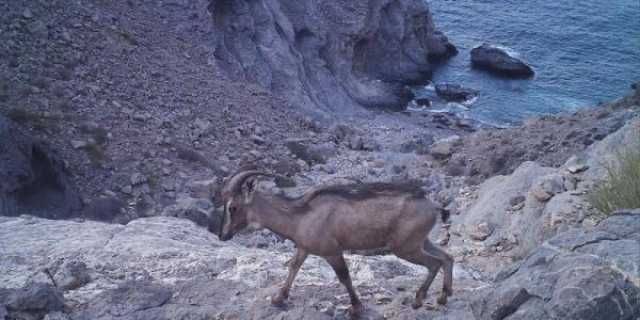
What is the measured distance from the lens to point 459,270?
43.4ft

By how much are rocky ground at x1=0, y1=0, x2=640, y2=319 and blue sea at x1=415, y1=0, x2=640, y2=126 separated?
994cm

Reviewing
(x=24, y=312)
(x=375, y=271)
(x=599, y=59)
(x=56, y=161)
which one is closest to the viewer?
(x=24, y=312)

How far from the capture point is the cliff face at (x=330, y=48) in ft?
135

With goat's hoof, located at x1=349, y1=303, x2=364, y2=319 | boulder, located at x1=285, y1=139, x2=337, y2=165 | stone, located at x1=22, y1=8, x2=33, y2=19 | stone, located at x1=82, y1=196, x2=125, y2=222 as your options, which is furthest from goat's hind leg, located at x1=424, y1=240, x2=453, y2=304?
stone, located at x1=22, y1=8, x2=33, y2=19

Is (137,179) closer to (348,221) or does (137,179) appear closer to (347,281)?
(348,221)

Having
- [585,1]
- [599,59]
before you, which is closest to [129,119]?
[599,59]

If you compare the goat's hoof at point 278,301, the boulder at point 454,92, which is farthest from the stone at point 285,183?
the boulder at point 454,92

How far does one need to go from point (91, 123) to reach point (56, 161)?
3571 millimetres

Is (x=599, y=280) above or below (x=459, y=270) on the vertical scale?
above

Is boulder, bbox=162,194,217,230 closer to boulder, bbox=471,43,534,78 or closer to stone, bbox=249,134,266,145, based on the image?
stone, bbox=249,134,266,145

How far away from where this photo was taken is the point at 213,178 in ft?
91.9

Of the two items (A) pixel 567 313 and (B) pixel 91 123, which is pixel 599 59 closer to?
(B) pixel 91 123

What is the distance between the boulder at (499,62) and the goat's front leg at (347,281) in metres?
54.7

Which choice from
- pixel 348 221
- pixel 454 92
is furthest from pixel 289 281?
pixel 454 92
